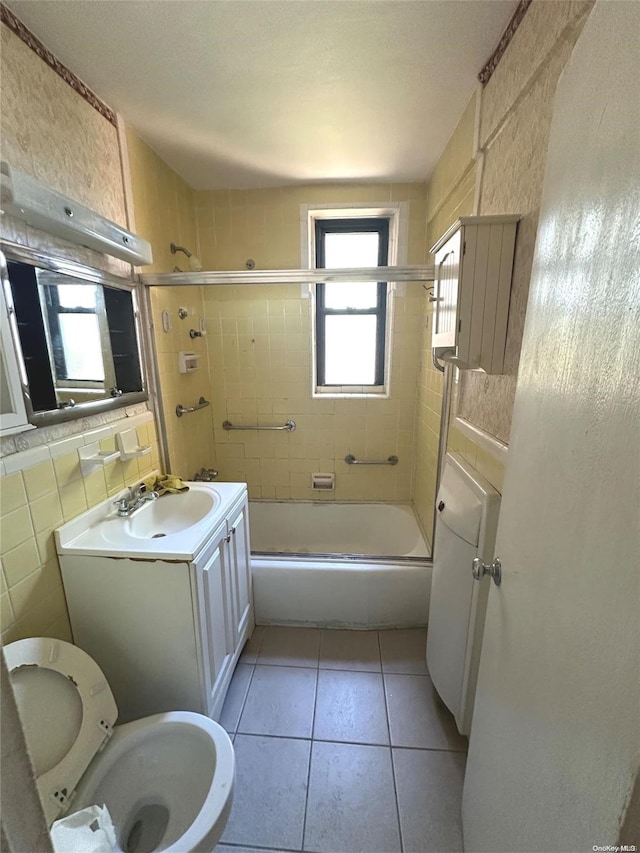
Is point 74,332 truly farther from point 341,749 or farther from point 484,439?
point 341,749

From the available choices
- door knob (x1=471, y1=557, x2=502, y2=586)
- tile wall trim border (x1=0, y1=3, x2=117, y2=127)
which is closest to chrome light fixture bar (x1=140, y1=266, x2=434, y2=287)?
tile wall trim border (x1=0, y1=3, x2=117, y2=127)

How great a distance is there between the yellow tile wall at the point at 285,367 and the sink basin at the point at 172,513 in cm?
106

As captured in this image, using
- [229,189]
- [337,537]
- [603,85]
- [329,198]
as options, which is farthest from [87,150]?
[337,537]

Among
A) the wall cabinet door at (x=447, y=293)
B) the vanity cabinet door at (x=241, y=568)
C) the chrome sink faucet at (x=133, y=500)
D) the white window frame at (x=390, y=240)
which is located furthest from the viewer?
the white window frame at (x=390, y=240)

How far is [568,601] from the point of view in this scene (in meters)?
0.51

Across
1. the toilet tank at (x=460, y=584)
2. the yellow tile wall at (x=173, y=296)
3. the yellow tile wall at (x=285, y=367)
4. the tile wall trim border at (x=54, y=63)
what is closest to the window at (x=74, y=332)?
the yellow tile wall at (x=173, y=296)

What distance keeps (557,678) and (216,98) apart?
2.16 metres

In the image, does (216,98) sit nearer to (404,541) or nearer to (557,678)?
(557,678)

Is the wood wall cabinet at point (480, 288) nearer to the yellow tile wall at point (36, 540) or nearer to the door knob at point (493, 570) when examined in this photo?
the door knob at point (493, 570)

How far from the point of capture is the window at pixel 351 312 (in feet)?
8.16

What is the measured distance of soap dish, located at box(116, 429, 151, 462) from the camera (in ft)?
4.91

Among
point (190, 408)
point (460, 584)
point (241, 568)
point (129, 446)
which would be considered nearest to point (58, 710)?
point (241, 568)

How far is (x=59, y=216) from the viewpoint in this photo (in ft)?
3.58

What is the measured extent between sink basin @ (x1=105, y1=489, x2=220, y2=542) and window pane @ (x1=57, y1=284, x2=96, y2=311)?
85 centimetres
